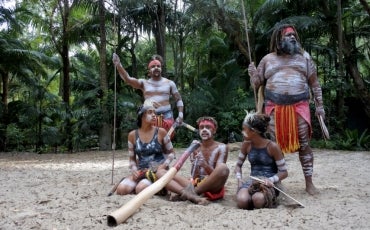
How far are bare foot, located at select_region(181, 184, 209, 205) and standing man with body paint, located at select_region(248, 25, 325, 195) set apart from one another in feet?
3.42

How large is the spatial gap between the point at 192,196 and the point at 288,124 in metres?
1.25

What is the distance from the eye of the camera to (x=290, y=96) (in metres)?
4.22

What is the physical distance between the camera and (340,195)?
13.5ft

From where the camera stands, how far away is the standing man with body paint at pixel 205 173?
3816 mm

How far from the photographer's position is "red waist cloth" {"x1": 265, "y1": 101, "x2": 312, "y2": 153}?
4.17m

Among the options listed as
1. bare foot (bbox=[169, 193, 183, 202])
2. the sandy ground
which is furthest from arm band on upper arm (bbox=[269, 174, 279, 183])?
bare foot (bbox=[169, 193, 183, 202])

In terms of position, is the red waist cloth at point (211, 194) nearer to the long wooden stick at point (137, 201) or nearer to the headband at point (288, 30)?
the long wooden stick at point (137, 201)

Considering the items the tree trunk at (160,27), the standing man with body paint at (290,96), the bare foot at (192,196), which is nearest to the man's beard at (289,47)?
the standing man with body paint at (290,96)

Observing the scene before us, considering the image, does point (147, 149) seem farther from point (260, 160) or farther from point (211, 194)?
point (260, 160)

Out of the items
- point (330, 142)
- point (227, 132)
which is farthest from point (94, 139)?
point (330, 142)

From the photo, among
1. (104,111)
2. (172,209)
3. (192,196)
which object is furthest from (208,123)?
(104,111)

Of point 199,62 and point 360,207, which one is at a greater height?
point 199,62

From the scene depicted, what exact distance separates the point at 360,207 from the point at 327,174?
8.07 feet

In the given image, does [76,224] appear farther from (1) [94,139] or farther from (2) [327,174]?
(1) [94,139]
